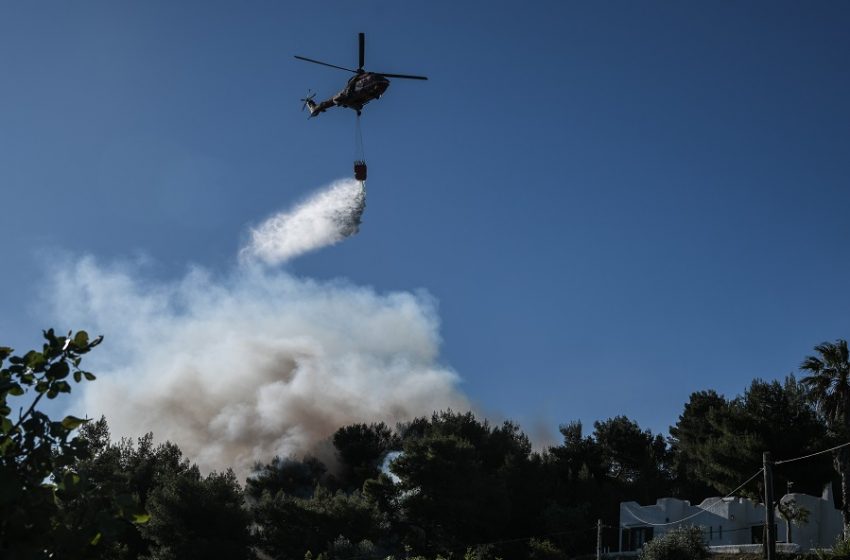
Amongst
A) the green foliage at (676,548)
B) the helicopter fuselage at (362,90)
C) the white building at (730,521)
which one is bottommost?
the green foliage at (676,548)

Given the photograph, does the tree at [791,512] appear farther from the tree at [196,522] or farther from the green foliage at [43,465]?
the green foliage at [43,465]

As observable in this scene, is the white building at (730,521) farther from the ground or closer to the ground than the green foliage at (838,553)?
farther from the ground

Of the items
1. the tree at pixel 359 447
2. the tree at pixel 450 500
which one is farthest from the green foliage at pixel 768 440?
the tree at pixel 359 447

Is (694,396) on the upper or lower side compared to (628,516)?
upper

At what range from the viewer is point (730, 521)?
6191 centimetres

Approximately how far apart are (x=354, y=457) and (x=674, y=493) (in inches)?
1557

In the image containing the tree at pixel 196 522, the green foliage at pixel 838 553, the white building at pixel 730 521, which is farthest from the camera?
the tree at pixel 196 522

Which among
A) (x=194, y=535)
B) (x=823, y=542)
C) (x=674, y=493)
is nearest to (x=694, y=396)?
(x=674, y=493)

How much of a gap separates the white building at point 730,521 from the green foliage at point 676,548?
4.38m

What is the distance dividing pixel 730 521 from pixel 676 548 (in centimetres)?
812

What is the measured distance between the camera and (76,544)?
641cm

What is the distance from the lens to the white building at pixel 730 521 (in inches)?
2333

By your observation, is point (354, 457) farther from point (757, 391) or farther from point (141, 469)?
point (757, 391)

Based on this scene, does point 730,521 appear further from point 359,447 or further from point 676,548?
point 359,447
